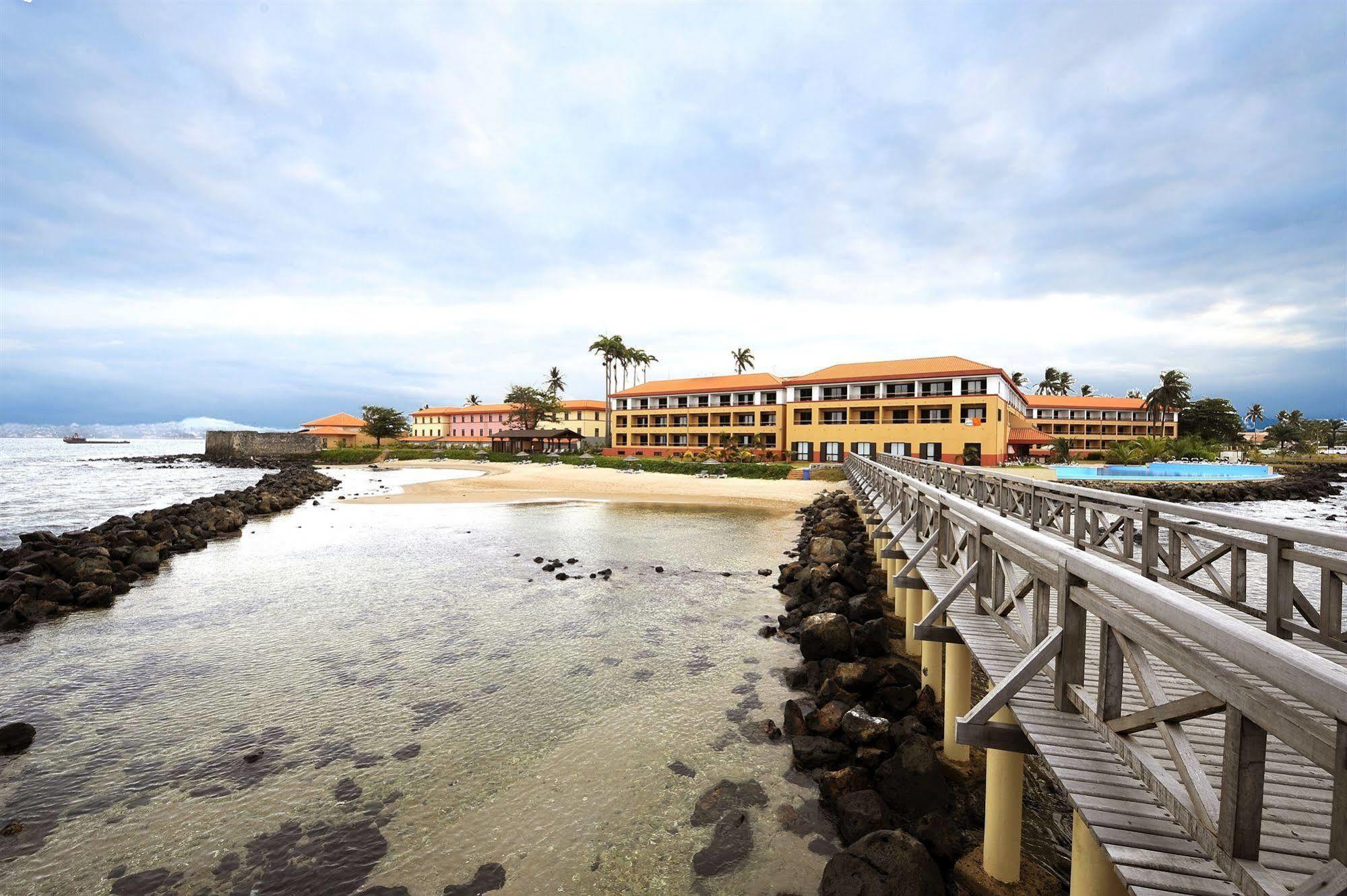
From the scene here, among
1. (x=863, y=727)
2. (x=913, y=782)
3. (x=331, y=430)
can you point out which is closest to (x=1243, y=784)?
(x=913, y=782)

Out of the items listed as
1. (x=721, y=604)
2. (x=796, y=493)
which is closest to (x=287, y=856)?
(x=721, y=604)

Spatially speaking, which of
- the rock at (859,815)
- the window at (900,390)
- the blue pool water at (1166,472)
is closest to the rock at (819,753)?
the rock at (859,815)

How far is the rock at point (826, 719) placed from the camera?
8.10m

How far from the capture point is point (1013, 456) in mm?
60688

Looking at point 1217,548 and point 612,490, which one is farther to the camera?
point 612,490

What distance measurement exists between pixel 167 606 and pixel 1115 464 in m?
64.5

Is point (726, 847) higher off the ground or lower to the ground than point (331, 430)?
lower

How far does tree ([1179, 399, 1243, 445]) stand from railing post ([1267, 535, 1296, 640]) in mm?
93321

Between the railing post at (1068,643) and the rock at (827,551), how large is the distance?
39.3ft

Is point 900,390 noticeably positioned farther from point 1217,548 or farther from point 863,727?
point 863,727

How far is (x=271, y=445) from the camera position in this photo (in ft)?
333

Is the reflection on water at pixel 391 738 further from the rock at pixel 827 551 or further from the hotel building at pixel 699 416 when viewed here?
the hotel building at pixel 699 416

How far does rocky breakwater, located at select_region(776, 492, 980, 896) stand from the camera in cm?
538

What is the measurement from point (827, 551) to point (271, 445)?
111155 millimetres
